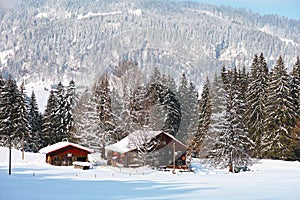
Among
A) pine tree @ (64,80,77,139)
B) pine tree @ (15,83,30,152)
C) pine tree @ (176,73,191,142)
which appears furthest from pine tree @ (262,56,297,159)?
pine tree @ (15,83,30,152)

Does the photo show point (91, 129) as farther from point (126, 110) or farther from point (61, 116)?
point (61, 116)

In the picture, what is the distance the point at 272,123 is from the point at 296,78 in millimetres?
6761

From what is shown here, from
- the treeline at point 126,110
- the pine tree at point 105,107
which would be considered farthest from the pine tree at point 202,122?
the pine tree at point 105,107

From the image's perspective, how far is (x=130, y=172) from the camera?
141 ft

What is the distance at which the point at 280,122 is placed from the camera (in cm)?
4531

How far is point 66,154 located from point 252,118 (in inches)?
949

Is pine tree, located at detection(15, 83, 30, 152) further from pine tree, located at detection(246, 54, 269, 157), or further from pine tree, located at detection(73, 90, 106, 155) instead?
pine tree, located at detection(246, 54, 269, 157)

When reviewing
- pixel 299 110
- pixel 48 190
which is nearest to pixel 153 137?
pixel 299 110

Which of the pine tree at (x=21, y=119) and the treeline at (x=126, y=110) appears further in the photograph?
the pine tree at (x=21, y=119)

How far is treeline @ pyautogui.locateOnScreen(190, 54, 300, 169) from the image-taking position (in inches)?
1624

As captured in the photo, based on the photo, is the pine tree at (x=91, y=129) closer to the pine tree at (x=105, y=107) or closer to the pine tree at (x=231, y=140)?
the pine tree at (x=105, y=107)

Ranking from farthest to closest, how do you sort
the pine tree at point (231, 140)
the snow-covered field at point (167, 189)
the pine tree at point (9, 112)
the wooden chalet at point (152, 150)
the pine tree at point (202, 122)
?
the pine tree at point (9, 112) → the pine tree at point (202, 122) → the wooden chalet at point (152, 150) → the pine tree at point (231, 140) → the snow-covered field at point (167, 189)

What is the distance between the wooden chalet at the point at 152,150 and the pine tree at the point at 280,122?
9.80 m

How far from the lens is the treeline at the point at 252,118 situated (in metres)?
41.2
